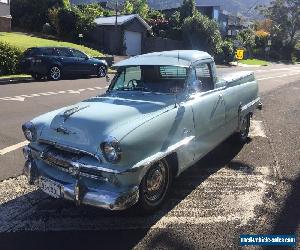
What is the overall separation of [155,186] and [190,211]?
521 millimetres

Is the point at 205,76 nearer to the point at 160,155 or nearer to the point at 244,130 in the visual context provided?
the point at 244,130

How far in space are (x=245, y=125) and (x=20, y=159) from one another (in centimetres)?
411

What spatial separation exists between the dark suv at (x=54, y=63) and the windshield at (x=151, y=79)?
14257 mm

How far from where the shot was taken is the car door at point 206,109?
219 inches

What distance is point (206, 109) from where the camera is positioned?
5766 mm

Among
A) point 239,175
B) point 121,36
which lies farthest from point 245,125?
point 121,36

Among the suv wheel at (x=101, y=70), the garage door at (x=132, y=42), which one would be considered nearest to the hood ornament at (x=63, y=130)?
the suv wheel at (x=101, y=70)

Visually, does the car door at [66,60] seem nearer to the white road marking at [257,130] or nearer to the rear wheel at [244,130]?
the white road marking at [257,130]

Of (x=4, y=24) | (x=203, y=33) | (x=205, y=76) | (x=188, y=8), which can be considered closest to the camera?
(x=205, y=76)

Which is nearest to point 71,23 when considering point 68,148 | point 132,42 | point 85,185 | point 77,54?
point 132,42

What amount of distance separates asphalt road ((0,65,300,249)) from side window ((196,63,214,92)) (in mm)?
1253

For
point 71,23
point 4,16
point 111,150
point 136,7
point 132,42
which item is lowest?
point 111,150

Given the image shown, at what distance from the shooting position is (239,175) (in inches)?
244

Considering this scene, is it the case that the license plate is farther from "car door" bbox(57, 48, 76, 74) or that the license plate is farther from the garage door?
the garage door
